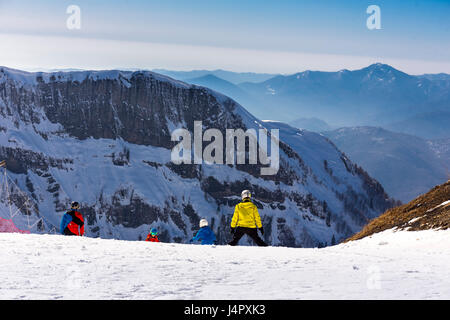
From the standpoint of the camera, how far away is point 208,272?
1128cm

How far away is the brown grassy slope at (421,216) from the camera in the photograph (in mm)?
19302

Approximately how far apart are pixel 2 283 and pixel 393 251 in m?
Result: 11.4

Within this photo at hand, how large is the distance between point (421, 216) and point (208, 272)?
13.6 metres

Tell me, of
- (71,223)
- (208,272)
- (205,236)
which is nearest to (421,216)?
(205,236)

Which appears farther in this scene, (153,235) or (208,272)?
(153,235)

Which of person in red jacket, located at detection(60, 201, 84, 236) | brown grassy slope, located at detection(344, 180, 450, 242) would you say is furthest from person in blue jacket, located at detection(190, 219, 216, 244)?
brown grassy slope, located at detection(344, 180, 450, 242)

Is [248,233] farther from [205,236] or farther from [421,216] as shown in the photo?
[421,216]

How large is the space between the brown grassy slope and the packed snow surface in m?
3.67

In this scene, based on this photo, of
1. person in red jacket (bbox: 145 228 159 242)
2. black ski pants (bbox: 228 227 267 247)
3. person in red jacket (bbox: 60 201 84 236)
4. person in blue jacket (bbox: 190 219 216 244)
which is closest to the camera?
black ski pants (bbox: 228 227 267 247)

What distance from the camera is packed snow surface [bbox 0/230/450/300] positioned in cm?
927

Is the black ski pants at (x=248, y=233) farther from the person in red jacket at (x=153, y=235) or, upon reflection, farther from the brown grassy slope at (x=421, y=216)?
the brown grassy slope at (x=421, y=216)

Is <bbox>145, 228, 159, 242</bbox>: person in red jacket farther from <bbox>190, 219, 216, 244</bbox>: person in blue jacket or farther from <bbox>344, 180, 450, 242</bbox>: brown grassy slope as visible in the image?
<bbox>344, 180, 450, 242</bbox>: brown grassy slope

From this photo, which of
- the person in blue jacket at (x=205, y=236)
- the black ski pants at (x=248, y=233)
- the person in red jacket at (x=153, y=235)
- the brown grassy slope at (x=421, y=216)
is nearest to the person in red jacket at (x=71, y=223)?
the person in red jacket at (x=153, y=235)

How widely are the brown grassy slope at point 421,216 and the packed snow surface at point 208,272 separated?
367 centimetres
